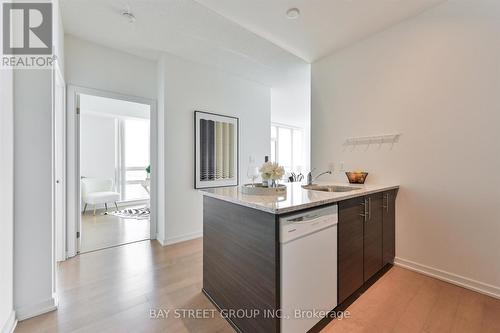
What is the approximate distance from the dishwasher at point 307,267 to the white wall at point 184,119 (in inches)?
89.0

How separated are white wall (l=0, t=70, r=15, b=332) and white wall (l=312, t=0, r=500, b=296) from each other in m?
3.28

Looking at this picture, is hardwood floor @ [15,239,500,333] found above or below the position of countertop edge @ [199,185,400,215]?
A: below

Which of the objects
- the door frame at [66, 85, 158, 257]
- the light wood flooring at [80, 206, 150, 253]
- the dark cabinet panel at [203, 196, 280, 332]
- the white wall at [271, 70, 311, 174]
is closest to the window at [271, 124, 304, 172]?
the white wall at [271, 70, 311, 174]

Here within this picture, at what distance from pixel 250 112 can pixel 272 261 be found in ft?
10.7

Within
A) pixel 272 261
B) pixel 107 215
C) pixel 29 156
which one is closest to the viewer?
pixel 272 261

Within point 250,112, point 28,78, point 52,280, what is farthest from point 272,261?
point 250,112

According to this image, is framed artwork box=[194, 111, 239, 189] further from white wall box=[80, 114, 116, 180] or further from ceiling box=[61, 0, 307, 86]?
white wall box=[80, 114, 116, 180]

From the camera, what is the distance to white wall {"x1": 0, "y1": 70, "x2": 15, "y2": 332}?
4.48 feet

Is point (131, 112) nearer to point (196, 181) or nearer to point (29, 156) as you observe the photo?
point (196, 181)

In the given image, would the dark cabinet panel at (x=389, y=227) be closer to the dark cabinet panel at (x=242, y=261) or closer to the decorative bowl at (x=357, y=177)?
the decorative bowl at (x=357, y=177)

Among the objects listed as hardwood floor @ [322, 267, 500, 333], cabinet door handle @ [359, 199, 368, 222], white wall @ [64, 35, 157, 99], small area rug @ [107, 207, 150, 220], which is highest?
white wall @ [64, 35, 157, 99]

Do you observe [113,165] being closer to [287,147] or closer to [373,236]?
[287,147]

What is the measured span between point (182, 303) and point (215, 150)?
226 centimetres

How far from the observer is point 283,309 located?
1.21 m
